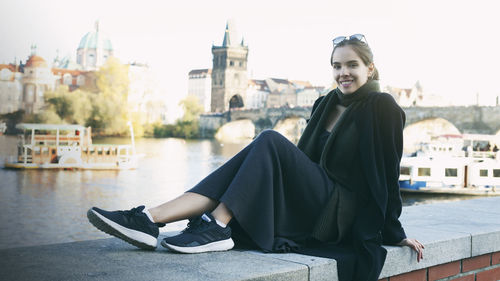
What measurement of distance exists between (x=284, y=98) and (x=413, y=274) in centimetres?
5198

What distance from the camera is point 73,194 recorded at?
38.8ft

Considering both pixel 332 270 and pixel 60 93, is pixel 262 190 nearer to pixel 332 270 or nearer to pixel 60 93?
pixel 332 270

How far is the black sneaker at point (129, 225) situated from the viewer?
1.19m

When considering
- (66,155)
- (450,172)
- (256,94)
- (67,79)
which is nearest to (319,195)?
(450,172)

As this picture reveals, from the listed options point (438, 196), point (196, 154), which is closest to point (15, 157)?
point (196, 154)

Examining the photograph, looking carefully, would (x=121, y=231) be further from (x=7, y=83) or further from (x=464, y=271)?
(x=7, y=83)

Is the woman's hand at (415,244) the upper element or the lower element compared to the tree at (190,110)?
lower

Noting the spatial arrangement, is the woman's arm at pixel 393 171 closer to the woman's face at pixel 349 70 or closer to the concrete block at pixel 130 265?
the woman's face at pixel 349 70

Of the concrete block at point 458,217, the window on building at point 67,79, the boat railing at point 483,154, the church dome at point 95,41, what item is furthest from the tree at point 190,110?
the concrete block at point 458,217

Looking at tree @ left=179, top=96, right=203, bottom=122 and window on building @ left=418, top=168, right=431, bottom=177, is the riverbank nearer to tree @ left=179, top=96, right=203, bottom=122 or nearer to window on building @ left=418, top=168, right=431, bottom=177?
window on building @ left=418, top=168, right=431, bottom=177

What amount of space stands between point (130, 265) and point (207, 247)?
0.18 m

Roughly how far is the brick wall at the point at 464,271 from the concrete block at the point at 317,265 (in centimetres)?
17

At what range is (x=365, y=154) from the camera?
1.29 metres

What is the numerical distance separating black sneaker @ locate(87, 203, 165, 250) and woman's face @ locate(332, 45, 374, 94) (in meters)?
0.52
